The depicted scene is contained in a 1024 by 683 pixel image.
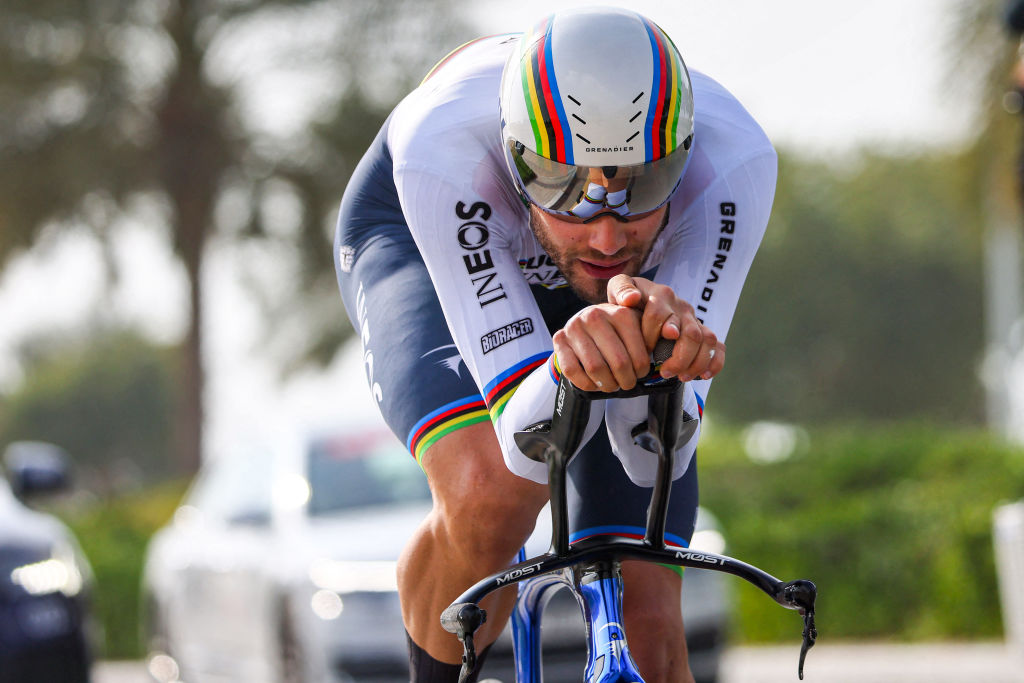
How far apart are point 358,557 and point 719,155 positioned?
13.5ft

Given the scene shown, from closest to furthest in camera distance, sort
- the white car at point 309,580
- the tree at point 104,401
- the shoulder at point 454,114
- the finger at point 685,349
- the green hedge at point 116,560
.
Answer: the finger at point 685,349 < the shoulder at point 454,114 < the white car at point 309,580 < the green hedge at point 116,560 < the tree at point 104,401

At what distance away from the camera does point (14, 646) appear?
5234 millimetres

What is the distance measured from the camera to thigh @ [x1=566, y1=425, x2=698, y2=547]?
3113mm

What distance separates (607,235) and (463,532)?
2.25 feet

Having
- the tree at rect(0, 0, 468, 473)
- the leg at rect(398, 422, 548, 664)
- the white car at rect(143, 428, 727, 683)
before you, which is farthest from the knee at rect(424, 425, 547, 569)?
the tree at rect(0, 0, 468, 473)

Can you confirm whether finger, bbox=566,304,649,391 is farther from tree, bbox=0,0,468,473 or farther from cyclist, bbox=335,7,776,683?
tree, bbox=0,0,468,473

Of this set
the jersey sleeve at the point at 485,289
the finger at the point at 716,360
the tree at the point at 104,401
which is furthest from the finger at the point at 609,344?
the tree at the point at 104,401

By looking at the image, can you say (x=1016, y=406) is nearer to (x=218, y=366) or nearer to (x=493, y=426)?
(x=218, y=366)

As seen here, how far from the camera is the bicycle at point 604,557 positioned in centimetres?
254

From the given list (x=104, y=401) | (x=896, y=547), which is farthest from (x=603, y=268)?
(x=104, y=401)

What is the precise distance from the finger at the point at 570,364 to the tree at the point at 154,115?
586 inches

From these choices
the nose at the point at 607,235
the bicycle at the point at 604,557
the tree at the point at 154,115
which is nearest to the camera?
the bicycle at the point at 604,557

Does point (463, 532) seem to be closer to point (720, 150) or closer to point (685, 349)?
point (685, 349)

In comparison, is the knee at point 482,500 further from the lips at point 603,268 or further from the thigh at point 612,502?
the lips at point 603,268
